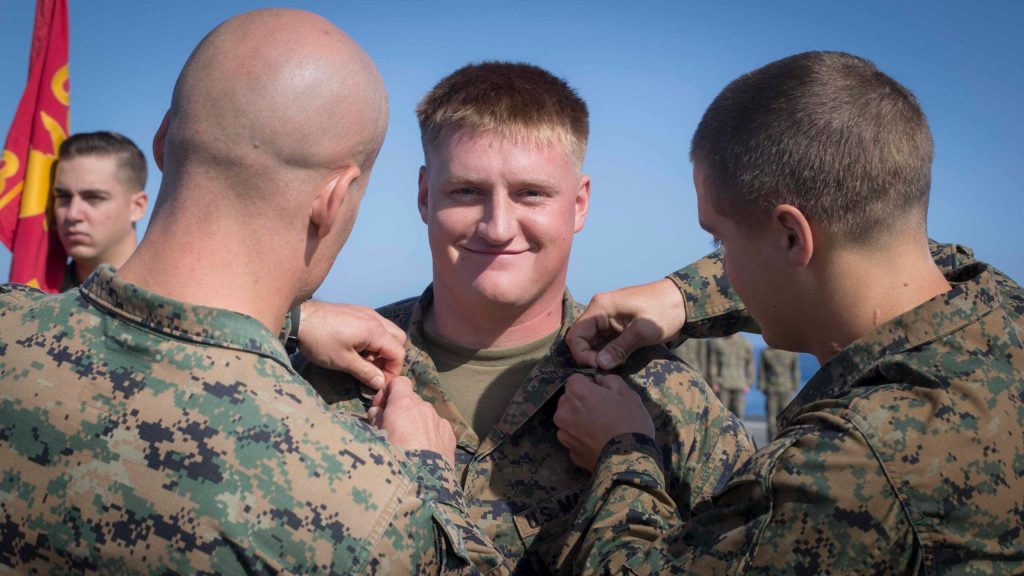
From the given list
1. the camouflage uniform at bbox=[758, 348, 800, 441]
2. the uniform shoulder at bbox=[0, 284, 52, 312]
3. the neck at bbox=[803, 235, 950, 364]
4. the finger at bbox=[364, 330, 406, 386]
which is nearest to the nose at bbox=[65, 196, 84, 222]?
the finger at bbox=[364, 330, 406, 386]

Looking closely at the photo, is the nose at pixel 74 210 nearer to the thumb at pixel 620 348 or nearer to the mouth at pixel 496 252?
the mouth at pixel 496 252

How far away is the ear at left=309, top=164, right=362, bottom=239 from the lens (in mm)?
2207

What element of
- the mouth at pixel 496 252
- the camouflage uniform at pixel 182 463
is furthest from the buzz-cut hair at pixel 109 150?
the camouflage uniform at pixel 182 463

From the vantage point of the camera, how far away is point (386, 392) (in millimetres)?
2855

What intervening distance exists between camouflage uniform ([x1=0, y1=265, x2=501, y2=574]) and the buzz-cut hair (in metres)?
5.13

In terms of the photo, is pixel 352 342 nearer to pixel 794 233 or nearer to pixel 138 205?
pixel 794 233

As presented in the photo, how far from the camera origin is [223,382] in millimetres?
1915

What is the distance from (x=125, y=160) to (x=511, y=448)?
4.93 metres

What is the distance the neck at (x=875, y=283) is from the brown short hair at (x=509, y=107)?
49.4 inches

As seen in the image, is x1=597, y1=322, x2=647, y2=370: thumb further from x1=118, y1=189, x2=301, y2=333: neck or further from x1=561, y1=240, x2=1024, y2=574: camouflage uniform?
x1=118, y1=189, x2=301, y2=333: neck

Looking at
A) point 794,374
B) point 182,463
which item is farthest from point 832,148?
point 794,374

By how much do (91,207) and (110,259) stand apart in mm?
420

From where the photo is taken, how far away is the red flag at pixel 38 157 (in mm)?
6562

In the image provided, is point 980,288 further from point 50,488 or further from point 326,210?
point 50,488
